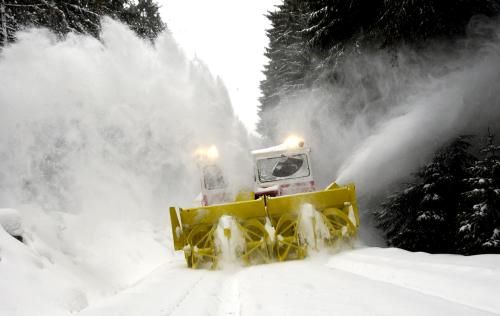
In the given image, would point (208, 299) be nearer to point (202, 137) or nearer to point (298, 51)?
point (202, 137)

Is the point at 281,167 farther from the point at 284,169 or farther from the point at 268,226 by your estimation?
the point at 268,226

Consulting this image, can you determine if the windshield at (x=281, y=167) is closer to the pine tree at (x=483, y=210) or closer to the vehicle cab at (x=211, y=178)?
the vehicle cab at (x=211, y=178)

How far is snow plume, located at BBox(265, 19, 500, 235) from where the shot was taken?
8.38 m

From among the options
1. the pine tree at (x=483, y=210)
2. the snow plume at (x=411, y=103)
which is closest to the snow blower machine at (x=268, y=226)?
the snow plume at (x=411, y=103)

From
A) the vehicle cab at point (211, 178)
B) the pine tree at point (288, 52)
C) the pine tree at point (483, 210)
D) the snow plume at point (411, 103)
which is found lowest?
the pine tree at point (483, 210)

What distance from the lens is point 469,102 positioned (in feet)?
29.7

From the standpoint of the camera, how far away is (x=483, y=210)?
8.38 meters

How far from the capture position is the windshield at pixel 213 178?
8.25m

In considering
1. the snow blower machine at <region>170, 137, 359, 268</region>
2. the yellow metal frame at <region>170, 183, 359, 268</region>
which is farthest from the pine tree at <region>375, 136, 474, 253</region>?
the yellow metal frame at <region>170, 183, 359, 268</region>

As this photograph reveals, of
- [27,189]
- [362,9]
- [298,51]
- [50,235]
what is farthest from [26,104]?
[298,51]

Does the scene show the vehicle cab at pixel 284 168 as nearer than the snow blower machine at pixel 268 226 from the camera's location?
No

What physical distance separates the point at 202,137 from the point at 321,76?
675 cm

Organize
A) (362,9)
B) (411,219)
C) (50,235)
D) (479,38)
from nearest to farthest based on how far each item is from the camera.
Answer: (50,235), (479,38), (362,9), (411,219)

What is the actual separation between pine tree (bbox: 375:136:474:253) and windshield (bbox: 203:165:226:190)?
18.5ft
